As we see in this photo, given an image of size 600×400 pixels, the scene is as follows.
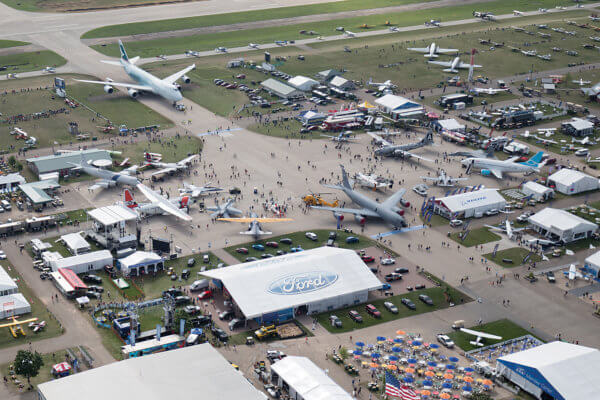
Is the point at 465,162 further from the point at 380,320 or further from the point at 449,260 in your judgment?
the point at 380,320

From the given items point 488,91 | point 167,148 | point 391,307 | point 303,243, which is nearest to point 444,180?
point 303,243

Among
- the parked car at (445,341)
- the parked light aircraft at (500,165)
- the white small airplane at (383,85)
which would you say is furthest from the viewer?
the white small airplane at (383,85)

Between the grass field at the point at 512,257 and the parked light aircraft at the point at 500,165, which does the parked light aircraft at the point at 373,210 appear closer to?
the grass field at the point at 512,257

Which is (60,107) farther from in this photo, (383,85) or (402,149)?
(402,149)

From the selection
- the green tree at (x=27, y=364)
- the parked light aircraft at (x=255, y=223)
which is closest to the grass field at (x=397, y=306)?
the parked light aircraft at (x=255, y=223)

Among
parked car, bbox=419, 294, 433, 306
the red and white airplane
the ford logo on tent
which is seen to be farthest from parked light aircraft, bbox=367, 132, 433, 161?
the ford logo on tent

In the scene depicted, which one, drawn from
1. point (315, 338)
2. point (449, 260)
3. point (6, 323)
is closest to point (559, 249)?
point (449, 260)

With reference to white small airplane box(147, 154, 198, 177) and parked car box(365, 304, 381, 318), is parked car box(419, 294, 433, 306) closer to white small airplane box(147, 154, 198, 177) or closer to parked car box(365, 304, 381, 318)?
parked car box(365, 304, 381, 318)

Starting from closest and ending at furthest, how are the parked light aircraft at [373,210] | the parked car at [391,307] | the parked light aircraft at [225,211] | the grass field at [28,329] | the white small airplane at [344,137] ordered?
the grass field at [28,329]
the parked car at [391,307]
the parked light aircraft at [373,210]
the parked light aircraft at [225,211]
the white small airplane at [344,137]
